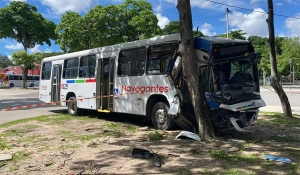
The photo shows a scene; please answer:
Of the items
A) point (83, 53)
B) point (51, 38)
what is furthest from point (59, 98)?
point (51, 38)

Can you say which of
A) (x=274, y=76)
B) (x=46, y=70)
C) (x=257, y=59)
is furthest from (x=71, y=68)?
(x=274, y=76)

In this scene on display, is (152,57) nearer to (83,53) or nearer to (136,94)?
(136,94)

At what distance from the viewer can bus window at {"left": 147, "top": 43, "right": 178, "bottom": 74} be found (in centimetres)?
824

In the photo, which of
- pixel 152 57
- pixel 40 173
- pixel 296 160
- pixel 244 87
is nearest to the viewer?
pixel 40 173

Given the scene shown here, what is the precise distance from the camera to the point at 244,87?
754 cm

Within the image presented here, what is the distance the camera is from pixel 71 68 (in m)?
12.7

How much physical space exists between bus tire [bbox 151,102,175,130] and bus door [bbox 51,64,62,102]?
21.5 ft

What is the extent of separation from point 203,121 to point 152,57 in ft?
9.26

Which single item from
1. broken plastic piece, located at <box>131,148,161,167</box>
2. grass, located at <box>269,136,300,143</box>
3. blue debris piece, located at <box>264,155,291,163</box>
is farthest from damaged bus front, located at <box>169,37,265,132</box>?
broken plastic piece, located at <box>131,148,161,167</box>

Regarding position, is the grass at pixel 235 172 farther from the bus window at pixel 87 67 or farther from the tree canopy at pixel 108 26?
the tree canopy at pixel 108 26

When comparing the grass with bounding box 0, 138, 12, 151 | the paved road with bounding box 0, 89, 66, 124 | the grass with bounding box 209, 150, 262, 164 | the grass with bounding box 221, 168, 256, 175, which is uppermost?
the paved road with bounding box 0, 89, 66, 124

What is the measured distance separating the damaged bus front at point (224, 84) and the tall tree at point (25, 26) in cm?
3755

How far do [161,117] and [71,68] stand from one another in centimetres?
584

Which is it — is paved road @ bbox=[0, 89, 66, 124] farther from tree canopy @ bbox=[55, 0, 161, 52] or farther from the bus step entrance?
tree canopy @ bbox=[55, 0, 161, 52]
